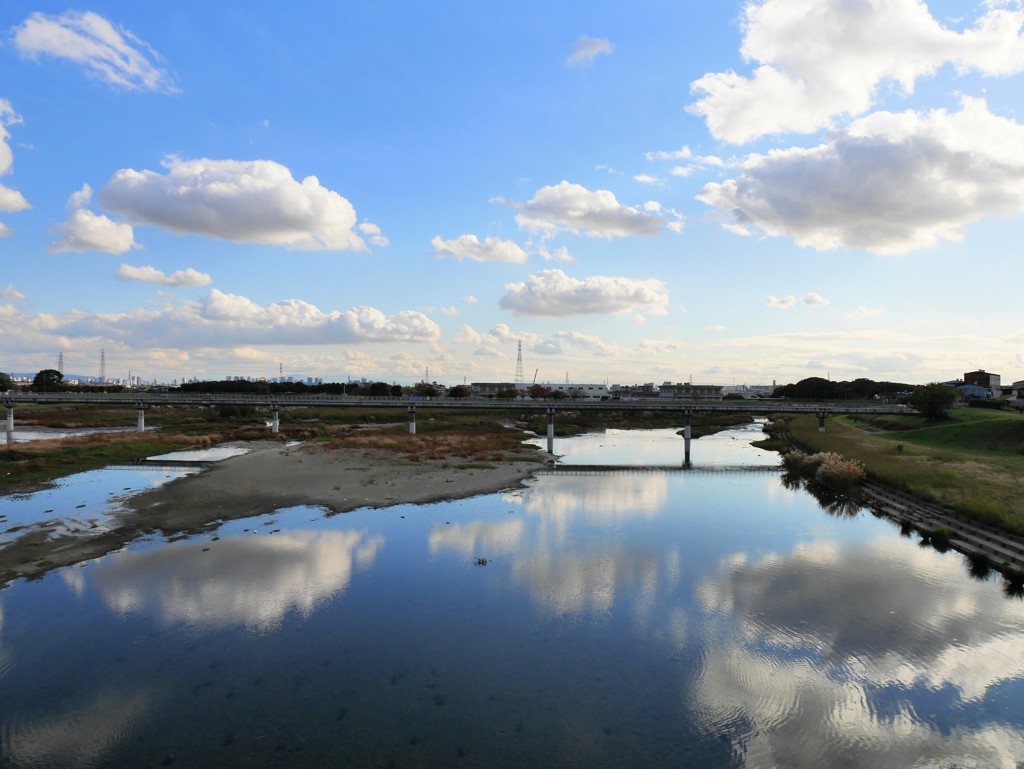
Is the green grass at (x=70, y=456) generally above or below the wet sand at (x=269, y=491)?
above

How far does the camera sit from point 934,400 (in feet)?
258

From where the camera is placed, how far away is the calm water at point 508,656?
13.1 metres

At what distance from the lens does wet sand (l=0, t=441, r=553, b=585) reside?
89.8ft

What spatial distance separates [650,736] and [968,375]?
205 metres

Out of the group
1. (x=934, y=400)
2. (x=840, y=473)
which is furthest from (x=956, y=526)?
(x=934, y=400)

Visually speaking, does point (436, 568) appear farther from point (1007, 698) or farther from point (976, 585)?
point (976, 585)

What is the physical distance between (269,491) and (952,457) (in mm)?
58546

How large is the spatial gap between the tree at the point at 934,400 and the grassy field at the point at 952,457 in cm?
143

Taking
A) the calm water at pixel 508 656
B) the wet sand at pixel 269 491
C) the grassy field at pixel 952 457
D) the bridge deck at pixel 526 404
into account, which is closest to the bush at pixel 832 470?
the grassy field at pixel 952 457

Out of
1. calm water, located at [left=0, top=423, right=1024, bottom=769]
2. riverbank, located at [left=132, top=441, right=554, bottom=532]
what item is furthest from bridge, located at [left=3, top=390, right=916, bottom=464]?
calm water, located at [left=0, top=423, right=1024, bottom=769]

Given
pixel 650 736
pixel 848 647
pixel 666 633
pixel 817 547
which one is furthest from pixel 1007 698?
pixel 817 547

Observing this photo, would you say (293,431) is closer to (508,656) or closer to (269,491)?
(269,491)

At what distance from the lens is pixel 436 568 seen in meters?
25.5

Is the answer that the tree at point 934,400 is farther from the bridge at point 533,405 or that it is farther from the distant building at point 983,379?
the distant building at point 983,379
